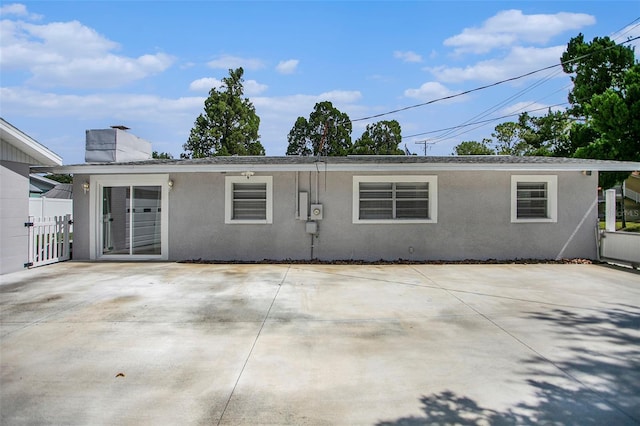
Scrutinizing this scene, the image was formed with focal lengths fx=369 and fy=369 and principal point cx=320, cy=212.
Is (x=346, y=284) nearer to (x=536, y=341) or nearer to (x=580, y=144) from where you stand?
(x=536, y=341)

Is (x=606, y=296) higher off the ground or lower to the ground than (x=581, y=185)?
lower

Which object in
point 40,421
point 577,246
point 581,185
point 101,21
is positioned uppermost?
point 101,21

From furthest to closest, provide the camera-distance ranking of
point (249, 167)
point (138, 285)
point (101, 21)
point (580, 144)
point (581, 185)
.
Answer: point (580, 144), point (101, 21), point (581, 185), point (249, 167), point (138, 285)

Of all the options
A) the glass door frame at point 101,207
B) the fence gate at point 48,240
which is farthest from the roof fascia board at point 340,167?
the fence gate at point 48,240

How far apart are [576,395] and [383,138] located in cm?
3958

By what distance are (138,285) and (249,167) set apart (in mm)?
3722

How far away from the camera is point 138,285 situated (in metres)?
7.01

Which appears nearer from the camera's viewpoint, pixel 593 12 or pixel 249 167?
pixel 249 167

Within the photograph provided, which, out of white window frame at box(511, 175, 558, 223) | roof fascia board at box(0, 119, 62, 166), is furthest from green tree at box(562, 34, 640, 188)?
roof fascia board at box(0, 119, 62, 166)

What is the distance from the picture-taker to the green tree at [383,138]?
130 feet

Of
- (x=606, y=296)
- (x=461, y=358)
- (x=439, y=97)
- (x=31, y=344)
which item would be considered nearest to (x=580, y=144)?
(x=439, y=97)

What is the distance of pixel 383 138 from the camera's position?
41000 mm

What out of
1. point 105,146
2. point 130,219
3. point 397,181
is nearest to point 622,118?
point 397,181

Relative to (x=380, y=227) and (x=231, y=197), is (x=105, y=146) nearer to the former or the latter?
(x=231, y=197)
